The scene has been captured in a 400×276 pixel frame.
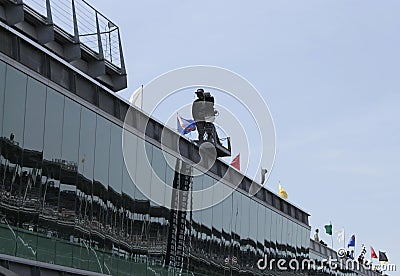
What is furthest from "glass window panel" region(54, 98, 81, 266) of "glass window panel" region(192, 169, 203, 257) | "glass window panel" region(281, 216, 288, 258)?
"glass window panel" region(281, 216, 288, 258)

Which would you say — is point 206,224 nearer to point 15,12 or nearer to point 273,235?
point 273,235

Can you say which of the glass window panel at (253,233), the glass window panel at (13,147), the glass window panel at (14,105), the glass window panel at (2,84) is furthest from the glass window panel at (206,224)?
the glass window panel at (2,84)

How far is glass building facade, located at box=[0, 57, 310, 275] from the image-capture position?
93.1 feet

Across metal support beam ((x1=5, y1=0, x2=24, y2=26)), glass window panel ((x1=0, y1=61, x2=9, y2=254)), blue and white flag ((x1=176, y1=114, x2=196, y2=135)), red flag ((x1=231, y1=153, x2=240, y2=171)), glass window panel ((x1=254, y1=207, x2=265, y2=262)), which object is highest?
blue and white flag ((x1=176, y1=114, x2=196, y2=135))

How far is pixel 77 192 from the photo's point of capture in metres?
32.4

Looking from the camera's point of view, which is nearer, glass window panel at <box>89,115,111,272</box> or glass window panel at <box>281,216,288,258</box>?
glass window panel at <box>89,115,111,272</box>

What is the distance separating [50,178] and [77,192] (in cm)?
208

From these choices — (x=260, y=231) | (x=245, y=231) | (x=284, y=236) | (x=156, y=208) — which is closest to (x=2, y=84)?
(x=156, y=208)

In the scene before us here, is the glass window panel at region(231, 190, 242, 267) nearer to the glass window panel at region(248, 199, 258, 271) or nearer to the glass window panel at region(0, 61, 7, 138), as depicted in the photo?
the glass window panel at region(248, 199, 258, 271)

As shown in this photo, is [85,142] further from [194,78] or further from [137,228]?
[194,78]

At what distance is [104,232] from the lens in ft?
114

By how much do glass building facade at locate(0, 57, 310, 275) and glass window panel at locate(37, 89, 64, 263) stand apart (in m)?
0.03

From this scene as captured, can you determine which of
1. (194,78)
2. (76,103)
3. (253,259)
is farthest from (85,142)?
(253,259)

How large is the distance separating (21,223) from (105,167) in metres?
6.79
